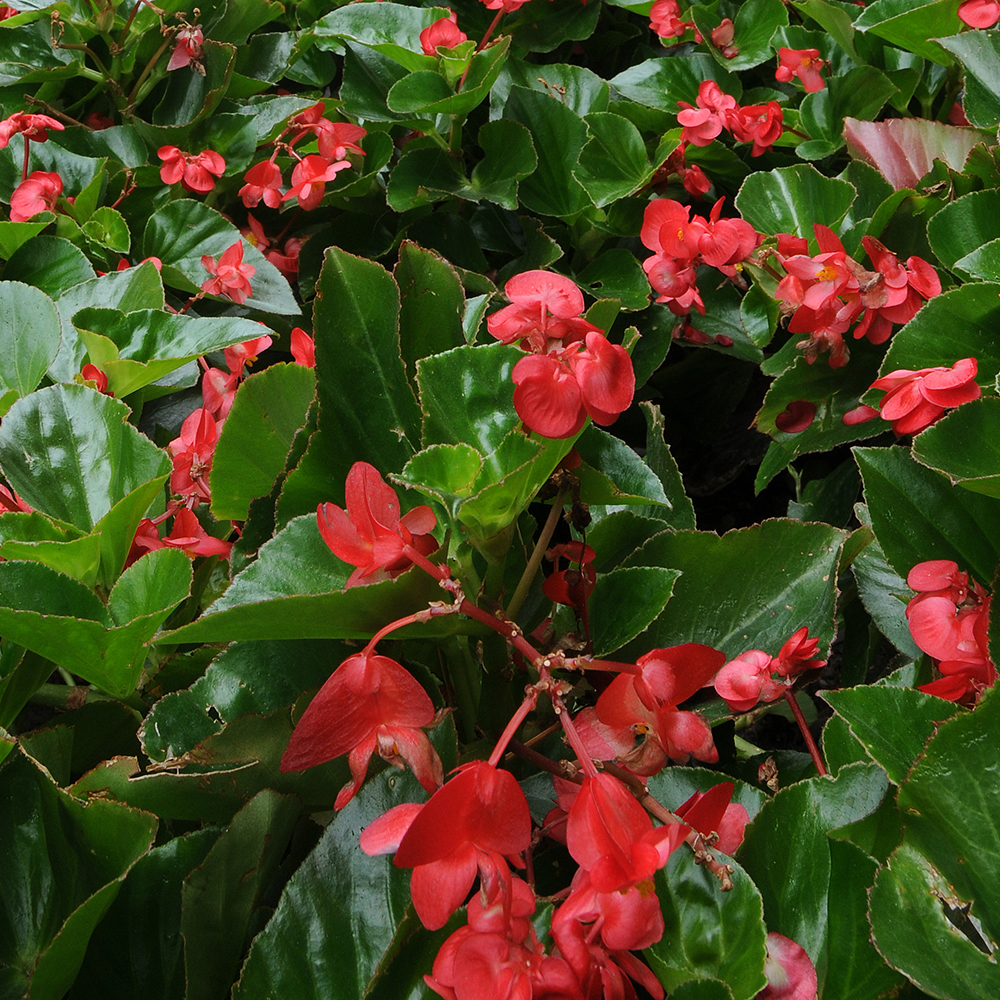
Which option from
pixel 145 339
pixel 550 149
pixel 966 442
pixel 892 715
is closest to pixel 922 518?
pixel 966 442

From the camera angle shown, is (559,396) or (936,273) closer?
(559,396)

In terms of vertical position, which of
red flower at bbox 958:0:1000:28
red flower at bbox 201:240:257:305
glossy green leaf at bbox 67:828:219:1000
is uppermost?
red flower at bbox 958:0:1000:28

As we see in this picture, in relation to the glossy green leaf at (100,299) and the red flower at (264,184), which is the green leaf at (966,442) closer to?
the glossy green leaf at (100,299)

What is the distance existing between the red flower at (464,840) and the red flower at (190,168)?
0.75 m

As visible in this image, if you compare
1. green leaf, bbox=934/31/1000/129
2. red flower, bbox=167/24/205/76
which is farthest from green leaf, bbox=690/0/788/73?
red flower, bbox=167/24/205/76

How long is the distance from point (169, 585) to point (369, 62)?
29.7 inches

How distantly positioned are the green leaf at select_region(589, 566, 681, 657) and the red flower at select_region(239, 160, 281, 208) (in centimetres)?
60

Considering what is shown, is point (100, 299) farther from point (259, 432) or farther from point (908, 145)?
point (908, 145)

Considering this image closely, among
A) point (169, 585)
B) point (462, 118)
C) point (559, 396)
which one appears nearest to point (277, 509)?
point (169, 585)

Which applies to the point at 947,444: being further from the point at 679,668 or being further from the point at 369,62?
the point at 369,62

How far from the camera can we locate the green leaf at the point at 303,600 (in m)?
0.34

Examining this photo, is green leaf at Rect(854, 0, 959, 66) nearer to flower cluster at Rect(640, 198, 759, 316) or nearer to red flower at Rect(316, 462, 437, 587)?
flower cluster at Rect(640, 198, 759, 316)

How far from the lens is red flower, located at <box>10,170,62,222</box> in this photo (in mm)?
834

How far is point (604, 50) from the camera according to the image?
47.6 inches
